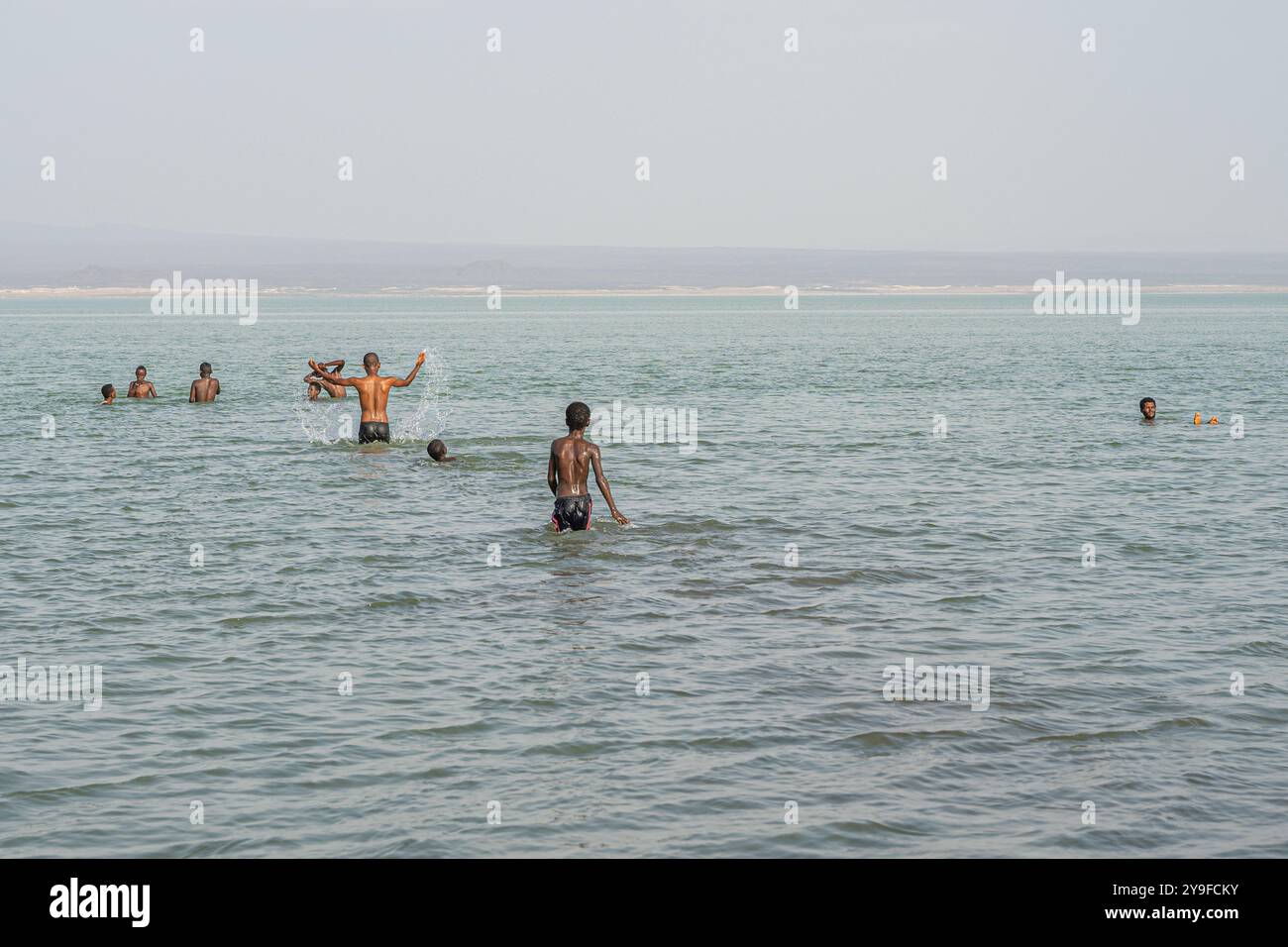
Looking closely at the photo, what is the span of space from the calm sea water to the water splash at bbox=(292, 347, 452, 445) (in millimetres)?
2113

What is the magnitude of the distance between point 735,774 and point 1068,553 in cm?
977

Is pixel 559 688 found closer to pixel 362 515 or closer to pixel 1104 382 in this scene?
pixel 362 515

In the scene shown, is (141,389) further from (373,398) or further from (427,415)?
(373,398)

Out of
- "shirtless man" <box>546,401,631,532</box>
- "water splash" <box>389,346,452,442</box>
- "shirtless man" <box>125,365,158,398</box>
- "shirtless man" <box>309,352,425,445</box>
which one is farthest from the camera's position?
"shirtless man" <box>125,365,158,398</box>

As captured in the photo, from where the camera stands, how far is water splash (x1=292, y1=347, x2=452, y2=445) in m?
34.1

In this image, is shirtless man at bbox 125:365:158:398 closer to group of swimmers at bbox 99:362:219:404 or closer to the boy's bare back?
group of swimmers at bbox 99:362:219:404

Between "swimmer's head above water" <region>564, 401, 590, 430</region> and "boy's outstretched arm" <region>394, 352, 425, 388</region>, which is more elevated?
"boy's outstretched arm" <region>394, 352, 425, 388</region>

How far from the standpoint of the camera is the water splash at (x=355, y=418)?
34094mm

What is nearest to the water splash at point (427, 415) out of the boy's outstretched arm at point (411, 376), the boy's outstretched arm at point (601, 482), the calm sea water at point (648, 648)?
the calm sea water at point (648, 648)

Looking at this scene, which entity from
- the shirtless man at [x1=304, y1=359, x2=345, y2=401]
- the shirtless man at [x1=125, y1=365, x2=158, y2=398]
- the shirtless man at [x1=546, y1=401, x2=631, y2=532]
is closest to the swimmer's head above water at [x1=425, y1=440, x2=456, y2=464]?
the shirtless man at [x1=304, y1=359, x2=345, y2=401]

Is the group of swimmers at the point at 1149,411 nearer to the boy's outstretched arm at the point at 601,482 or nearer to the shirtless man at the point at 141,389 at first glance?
the boy's outstretched arm at the point at 601,482

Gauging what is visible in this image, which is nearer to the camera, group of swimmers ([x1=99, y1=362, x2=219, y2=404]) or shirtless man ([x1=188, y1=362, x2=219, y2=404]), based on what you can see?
group of swimmers ([x1=99, y1=362, x2=219, y2=404])

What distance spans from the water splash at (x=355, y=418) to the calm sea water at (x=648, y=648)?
211 cm
